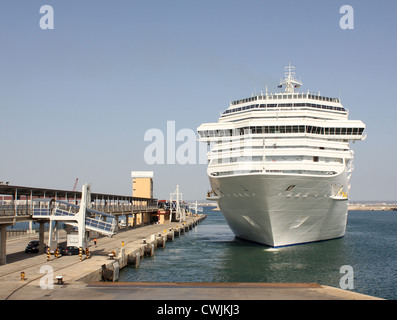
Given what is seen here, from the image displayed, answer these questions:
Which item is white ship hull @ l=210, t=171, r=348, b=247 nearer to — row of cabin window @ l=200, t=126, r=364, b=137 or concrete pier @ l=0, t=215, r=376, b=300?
row of cabin window @ l=200, t=126, r=364, b=137

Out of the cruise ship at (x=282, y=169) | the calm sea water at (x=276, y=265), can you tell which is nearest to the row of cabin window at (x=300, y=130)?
the cruise ship at (x=282, y=169)

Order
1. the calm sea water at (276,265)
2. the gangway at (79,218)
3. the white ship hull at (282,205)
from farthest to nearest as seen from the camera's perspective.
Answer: the white ship hull at (282,205) < the gangway at (79,218) < the calm sea water at (276,265)

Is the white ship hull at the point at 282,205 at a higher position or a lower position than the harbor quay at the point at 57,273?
higher

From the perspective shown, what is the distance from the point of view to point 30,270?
27.1 meters

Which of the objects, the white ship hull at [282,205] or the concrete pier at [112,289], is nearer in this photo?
the concrete pier at [112,289]

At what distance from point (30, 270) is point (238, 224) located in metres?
27.3

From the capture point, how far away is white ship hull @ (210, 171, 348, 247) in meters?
39.1

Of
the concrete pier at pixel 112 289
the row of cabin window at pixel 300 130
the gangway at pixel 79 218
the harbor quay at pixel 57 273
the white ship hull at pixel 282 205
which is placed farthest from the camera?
the row of cabin window at pixel 300 130

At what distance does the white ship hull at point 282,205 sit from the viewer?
39.1 meters

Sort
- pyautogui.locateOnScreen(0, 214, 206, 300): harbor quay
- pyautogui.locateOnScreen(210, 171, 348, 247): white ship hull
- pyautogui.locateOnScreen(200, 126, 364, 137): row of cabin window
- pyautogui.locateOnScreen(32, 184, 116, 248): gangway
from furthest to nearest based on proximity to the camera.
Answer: pyautogui.locateOnScreen(200, 126, 364, 137): row of cabin window, pyautogui.locateOnScreen(210, 171, 348, 247): white ship hull, pyautogui.locateOnScreen(32, 184, 116, 248): gangway, pyautogui.locateOnScreen(0, 214, 206, 300): harbor quay

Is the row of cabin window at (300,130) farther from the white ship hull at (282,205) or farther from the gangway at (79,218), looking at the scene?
the gangway at (79,218)

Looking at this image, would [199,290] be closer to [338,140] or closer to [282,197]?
[282,197]

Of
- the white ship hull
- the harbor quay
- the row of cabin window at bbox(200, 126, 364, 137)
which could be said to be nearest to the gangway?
the harbor quay
